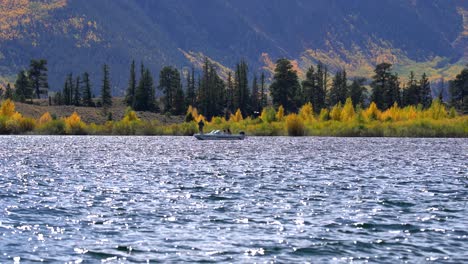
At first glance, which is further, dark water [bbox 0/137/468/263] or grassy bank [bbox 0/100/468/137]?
grassy bank [bbox 0/100/468/137]

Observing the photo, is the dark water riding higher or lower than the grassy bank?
lower

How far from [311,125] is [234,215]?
142445 mm

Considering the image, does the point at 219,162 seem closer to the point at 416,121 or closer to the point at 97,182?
the point at 97,182

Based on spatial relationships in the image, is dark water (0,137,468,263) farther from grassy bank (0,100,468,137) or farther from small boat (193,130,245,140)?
grassy bank (0,100,468,137)

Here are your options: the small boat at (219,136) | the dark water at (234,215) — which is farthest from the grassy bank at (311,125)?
the dark water at (234,215)

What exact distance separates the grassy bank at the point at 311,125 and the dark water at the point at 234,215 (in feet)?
342

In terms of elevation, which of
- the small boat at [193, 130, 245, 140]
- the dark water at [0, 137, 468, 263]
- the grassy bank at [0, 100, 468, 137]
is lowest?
the dark water at [0, 137, 468, 263]

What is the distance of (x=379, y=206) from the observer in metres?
40.3

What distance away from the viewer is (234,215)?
120ft

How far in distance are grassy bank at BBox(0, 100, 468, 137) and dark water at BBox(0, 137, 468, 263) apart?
342ft

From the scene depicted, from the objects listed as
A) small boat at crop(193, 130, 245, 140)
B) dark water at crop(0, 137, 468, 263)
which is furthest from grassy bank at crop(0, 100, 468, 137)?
dark water at crop(0, 137, 468, 263)

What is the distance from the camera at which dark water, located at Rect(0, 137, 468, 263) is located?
28016mm

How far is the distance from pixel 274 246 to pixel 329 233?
361 centimetres

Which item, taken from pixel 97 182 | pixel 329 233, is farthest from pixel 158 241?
pixel 97 182
